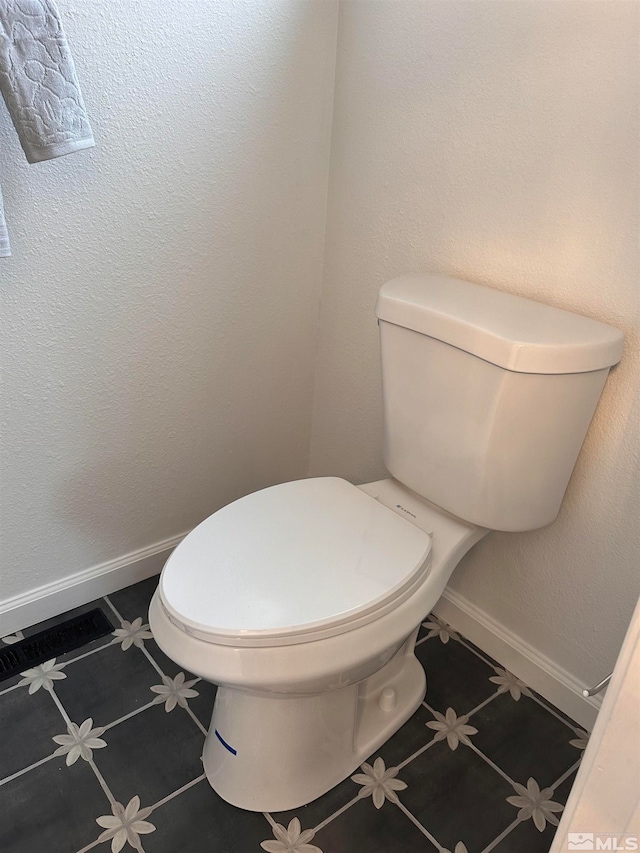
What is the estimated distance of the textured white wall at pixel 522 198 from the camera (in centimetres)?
105

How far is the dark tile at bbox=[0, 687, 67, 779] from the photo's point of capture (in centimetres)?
122

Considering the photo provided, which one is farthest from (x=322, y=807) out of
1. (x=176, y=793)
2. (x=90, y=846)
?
(x=90, y=846)

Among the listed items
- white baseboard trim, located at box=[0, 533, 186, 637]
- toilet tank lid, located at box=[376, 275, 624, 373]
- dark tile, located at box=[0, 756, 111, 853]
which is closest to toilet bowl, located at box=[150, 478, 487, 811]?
dark tile, located at box=[0, 756, 111, 853]

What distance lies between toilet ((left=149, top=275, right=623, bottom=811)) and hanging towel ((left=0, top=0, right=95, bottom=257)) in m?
0.56

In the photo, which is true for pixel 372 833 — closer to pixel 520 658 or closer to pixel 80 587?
pixel 520 658

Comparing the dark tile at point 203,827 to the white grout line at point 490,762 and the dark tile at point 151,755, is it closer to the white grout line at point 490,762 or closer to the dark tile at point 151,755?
the dark tile at point 151,755

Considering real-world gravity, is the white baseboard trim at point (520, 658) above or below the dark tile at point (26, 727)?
above

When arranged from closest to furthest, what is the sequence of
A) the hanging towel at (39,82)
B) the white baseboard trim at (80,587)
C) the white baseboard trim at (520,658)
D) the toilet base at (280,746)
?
the hanging towel at (39,82) < the toilet base at (280,746) < the white baseboard trim at (520,658) < the white baseboard trim at (80,587)

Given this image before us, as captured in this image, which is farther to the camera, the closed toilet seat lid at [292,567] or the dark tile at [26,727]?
the dark tile at [26,727]

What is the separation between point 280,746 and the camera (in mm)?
1135

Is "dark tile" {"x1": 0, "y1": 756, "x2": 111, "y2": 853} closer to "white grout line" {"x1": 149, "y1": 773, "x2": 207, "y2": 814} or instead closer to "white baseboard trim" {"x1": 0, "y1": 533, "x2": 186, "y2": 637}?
"white grout line" {"x1": 149, "y1": 773, "x2": 207, "y2": 814}

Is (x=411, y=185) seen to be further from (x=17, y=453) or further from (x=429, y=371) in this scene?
(x=17, y=453)

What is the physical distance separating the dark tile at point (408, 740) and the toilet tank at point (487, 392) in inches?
17.4

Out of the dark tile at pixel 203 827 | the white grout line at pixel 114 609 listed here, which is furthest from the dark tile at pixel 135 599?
the dark tile at pixel 203 827
